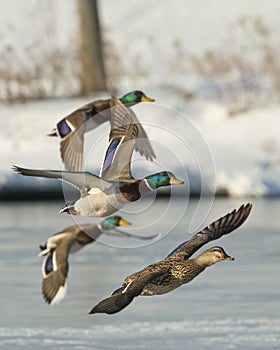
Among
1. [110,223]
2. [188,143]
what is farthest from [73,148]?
[188,143]

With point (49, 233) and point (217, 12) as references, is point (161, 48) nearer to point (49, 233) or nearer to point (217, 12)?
point (217, 12)

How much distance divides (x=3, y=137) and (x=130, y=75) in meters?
2.62

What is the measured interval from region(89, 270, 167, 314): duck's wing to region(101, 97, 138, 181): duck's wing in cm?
113

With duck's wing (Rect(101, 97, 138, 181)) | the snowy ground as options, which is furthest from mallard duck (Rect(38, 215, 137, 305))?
the snowy ground

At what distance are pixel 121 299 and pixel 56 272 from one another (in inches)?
115

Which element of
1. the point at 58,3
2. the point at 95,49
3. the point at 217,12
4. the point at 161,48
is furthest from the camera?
the point at 58,3

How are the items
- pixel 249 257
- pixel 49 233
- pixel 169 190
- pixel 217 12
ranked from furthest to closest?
pixel 217 12 → pixel 169 190 → pixel 49 233 → pixel 249 257

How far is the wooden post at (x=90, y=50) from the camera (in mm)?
18141

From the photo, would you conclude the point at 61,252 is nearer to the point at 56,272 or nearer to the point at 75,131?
the point at 56,272

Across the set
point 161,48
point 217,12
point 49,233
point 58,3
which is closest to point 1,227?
point 49,233

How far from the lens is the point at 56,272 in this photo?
8961 millimetres

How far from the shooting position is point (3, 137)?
54.5 feet

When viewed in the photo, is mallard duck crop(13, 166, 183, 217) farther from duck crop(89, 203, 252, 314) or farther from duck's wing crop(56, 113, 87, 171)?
duck's wing crop(56, 113, 87, 171)

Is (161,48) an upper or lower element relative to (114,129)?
lower
